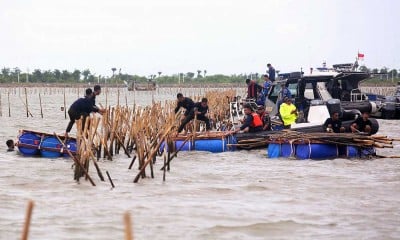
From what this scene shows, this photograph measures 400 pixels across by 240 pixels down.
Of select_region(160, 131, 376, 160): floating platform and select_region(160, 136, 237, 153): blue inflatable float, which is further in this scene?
select_region(160, 136, 237, 153): blue inflatable float

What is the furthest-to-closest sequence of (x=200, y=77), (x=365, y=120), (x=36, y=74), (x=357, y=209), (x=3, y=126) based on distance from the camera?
(x=200, y=77), (x=36, y=74), (x=3, y=126), (x=365, y=120), (x=357, y=209)

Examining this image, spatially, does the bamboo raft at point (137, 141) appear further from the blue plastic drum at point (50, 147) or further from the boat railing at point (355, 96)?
the boat railing at point (355, 96)

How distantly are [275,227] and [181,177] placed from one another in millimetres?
3818

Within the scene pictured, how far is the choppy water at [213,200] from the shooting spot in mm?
7305

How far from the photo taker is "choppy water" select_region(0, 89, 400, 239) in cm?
730

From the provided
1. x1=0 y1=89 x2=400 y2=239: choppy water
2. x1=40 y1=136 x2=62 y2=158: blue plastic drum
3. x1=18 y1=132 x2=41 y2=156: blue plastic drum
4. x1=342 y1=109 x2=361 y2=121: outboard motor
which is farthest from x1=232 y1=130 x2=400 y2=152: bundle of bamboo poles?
x1=18 y1=132 x2=41 y2=156: blue plastic drum

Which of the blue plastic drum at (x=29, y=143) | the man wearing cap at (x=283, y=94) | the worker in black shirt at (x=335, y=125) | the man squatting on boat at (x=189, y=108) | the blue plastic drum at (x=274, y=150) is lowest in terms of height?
the blue plastic drum at (x=274, y=150)

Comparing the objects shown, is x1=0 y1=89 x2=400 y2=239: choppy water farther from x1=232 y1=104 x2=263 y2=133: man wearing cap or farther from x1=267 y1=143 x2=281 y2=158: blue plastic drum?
x1=232 y1=104 x2=263 y2=133: man wearing cap

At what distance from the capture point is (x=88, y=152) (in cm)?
961

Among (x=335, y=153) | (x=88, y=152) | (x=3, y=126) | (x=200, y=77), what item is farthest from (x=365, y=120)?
(x=200, y=77)

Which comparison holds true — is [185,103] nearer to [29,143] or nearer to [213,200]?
[29,143]

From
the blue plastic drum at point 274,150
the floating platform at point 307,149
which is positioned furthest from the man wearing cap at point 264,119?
the blue plastic drum at point 274,150

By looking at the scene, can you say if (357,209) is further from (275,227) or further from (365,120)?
(365,120)

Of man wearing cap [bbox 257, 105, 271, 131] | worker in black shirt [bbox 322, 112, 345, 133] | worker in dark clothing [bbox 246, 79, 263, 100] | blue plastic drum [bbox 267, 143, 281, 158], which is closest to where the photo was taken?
blue plastic drum [bbox 267, 143, 281, 158]
